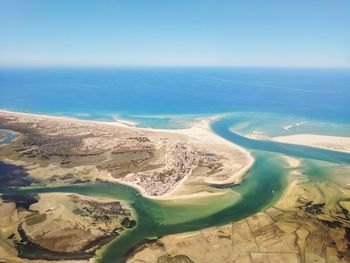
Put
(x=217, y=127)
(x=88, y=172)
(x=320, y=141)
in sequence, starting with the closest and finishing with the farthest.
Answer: (x=88, y=172) < (x=320, y=141) < (x=217, y=127)

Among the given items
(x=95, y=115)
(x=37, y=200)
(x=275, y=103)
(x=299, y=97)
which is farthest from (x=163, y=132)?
(x=299, y=97)

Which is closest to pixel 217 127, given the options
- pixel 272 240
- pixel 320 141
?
pixel 320 141

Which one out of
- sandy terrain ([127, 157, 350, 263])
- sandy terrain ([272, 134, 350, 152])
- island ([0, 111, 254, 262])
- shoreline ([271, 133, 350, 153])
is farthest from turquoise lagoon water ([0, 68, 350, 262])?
sandy terrain ([272, 134, 350, 152])

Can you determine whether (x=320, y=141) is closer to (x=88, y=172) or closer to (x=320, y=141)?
(x=320, y=141)

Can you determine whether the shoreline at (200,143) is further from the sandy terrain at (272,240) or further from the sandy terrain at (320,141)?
the sandy terrain at (320,141)

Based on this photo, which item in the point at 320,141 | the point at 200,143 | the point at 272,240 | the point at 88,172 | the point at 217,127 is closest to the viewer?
the point at 272,240

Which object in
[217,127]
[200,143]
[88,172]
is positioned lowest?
[88,172]

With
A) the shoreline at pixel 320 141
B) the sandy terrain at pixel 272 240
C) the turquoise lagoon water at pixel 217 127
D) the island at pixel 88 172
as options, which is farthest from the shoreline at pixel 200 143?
the shoreline at pixel 320 141

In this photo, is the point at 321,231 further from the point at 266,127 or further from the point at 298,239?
the point at 266,127

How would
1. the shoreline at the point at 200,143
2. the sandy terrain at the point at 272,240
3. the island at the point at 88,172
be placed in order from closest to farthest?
1. the sandy terrain at the point at 272,240
2. the island at the point at 88,172
3. the shoreline at the point at 200,143
